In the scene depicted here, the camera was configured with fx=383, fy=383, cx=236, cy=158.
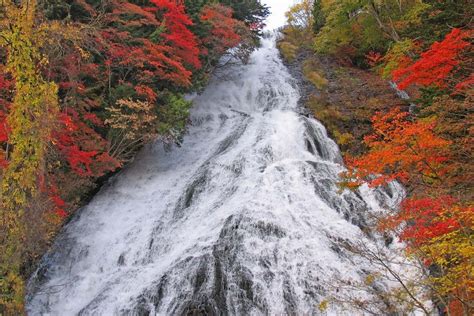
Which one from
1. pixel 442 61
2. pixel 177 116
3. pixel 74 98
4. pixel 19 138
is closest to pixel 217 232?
pixel 19 138

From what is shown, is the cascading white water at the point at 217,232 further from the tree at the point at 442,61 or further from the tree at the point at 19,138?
the tree at the point at 442,61

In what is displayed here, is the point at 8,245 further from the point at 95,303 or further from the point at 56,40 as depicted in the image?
the point at 56,40

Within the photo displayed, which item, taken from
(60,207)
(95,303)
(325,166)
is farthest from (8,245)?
(325,166)

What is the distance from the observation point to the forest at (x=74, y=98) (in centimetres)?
750

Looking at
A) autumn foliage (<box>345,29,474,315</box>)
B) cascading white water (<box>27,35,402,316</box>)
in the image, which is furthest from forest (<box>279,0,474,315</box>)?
cascading white water (<box>27,35,402,316</box>)

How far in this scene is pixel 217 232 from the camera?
10.3 metres

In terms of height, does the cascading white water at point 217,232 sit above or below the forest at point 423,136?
below

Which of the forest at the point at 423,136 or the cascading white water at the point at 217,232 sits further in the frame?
the cascading white water at the point at 217,232

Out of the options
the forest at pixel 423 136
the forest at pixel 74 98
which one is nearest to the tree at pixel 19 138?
the forest at pixel 74 98

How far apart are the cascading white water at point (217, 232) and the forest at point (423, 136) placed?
4.38 ft

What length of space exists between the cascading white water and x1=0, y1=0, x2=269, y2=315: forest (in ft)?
3.87

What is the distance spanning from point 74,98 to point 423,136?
34.8 feet

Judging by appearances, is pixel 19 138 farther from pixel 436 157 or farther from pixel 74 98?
pixel 436 157

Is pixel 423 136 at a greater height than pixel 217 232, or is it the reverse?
pixel 423 136
